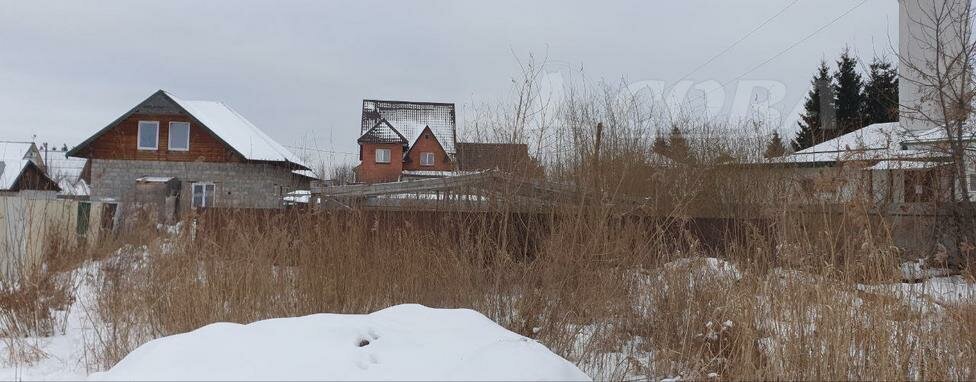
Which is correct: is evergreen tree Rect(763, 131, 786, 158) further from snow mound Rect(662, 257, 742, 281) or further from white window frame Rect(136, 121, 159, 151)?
white window frame Rect(136, 121, 159, 151)

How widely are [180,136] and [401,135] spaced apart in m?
Answer: 12.2

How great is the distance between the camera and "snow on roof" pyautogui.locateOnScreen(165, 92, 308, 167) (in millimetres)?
22297

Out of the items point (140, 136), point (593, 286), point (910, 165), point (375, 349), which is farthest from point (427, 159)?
point (375, 349)

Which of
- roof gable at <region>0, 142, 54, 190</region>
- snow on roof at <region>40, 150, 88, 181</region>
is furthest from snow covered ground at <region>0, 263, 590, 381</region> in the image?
roof gable at <region>0, 142, 54, 190</region>

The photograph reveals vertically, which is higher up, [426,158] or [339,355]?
[426,158]

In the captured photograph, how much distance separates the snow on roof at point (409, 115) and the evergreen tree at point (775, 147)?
24751 mm

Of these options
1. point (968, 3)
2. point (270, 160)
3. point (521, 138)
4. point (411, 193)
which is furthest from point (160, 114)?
point (968, 3)

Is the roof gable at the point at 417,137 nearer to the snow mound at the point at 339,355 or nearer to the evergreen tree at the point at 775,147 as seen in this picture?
the evergreen tree at the point at 775,147

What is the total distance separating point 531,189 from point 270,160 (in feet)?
58.6

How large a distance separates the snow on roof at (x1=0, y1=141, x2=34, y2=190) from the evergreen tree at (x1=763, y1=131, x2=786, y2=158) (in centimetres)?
3186

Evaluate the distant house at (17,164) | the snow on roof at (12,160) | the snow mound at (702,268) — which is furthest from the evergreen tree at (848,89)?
the snow on roof at (12,160)

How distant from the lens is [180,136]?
2303cm

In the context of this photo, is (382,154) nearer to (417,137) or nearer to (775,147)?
(417,137)

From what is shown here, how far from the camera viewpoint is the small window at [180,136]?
23.0 metres
